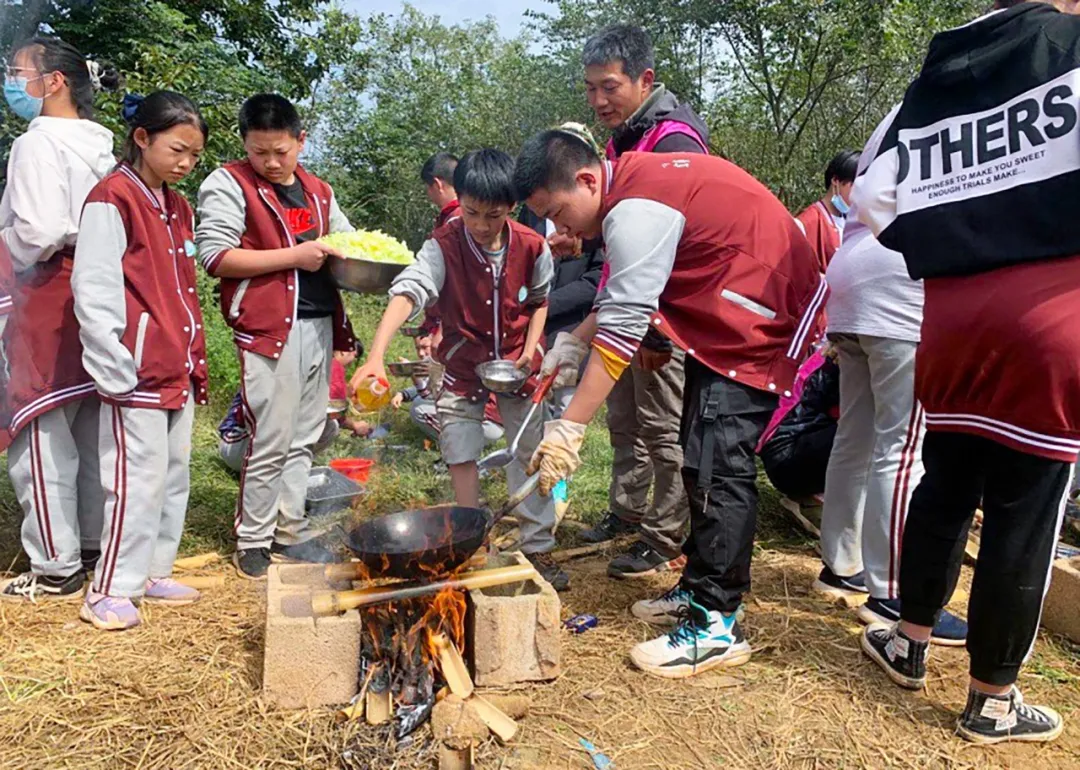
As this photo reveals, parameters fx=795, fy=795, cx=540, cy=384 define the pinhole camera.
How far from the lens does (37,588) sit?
3330 millimetres

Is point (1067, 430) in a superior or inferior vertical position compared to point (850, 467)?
superior

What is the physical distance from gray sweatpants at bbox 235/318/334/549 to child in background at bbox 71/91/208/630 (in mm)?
390

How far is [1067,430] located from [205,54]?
10.8 meters

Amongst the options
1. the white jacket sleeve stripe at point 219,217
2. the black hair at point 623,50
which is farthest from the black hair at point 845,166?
the white jacket sleeve stripe at point 219,217

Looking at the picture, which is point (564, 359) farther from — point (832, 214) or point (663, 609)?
point (832, 214)

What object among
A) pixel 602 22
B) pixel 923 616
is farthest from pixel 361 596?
pixel 602 22

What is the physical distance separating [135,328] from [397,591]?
1526mm

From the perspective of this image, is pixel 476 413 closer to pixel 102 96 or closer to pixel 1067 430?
pixel 1067 430

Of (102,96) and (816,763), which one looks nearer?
(816,763)

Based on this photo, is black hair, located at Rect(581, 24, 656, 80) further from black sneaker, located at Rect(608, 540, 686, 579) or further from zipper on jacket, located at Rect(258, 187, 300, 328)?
black sneaker, located at Rect(608, 540, 686, 579)

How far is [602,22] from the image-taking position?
56.7 ft

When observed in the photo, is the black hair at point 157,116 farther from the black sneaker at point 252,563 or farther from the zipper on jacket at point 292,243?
the black sneaker at point 252,563

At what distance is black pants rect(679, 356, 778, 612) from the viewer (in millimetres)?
2795

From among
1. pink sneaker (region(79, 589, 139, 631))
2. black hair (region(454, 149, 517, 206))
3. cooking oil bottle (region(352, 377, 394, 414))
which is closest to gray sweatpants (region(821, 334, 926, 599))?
black hair (region(454, 149, 517, 206))
